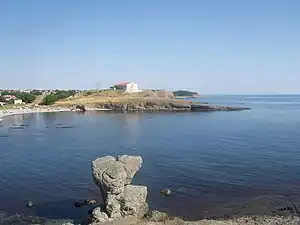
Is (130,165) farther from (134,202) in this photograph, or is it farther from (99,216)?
(99,216)

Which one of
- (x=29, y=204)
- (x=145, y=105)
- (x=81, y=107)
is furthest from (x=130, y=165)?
(x=81, y=107)

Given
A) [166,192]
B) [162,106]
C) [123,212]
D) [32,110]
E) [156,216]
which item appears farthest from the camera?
[162,106]

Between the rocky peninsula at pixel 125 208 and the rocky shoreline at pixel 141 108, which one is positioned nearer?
the rocky peninsula at pixel 125 208

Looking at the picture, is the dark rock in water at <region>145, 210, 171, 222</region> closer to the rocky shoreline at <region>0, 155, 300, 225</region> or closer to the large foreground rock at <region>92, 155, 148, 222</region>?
the rocky shoreline at <region>0, 155, 300, 225</region>

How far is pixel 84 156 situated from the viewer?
56688 millimetres

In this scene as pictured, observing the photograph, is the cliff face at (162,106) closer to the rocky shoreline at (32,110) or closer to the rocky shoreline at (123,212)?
the rocky shoreline at (32,110)

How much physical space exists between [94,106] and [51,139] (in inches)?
4282

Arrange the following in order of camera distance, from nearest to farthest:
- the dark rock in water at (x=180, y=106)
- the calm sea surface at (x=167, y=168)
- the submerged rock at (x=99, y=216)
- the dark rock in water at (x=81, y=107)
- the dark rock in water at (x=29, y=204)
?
the submerged rock at (x=99, y=216), the dark rock in water at (x=29, y=204), the calm sea surface at (x=167, y=168), the dark rock in water at (x=180, y=106), the dark rock in water at (x=81, y=107)

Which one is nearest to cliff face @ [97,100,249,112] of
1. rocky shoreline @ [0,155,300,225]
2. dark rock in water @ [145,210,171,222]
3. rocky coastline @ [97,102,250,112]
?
rocky coastline @ [97,102,250,112]

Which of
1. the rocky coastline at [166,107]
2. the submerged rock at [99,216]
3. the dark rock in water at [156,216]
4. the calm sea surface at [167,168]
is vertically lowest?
the calm sea surface at [167,168]

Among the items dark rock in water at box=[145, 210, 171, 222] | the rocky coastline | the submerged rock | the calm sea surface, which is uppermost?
the rocky coastline

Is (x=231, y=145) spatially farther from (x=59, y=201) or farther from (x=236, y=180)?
(x=59, y=201)

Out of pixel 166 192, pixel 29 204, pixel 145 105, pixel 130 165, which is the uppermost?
pixel 130 165

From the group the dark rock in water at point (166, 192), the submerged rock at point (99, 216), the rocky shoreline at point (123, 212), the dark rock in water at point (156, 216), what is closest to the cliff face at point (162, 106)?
the dark rock in water at point (166, 192)
